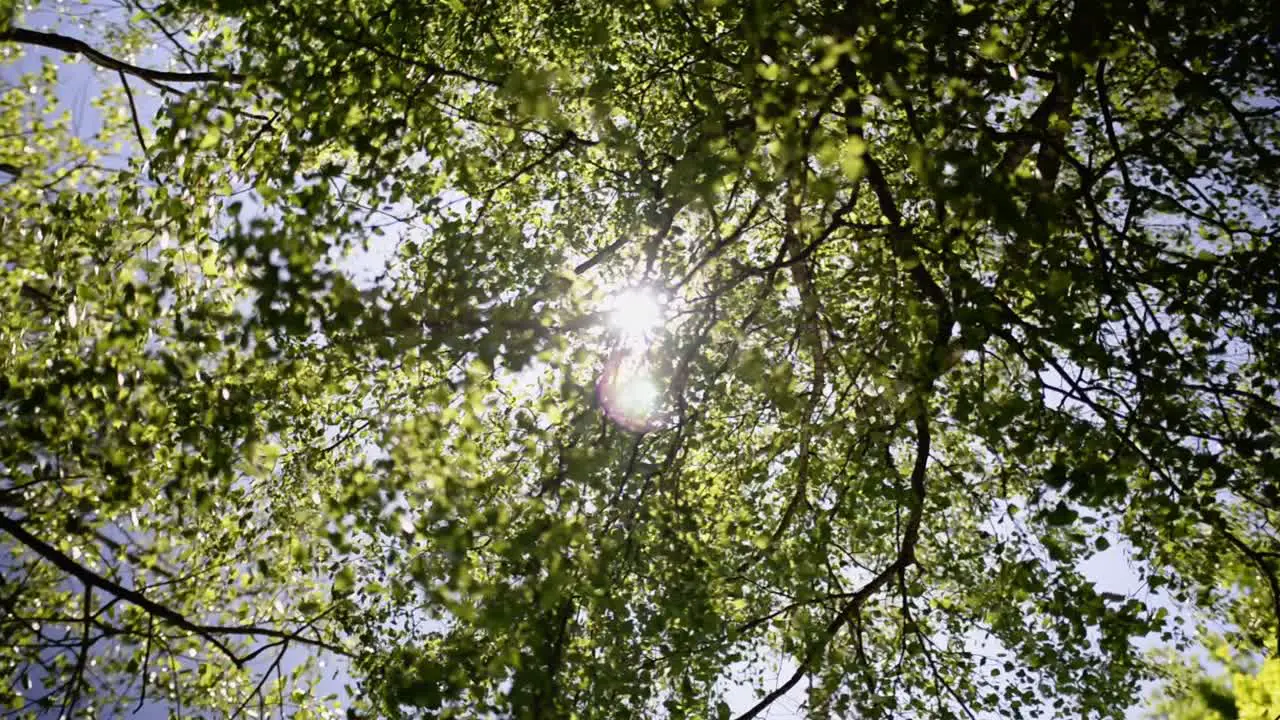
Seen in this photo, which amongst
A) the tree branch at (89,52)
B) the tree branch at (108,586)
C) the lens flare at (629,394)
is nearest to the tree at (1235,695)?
the lens flare at (629,394)

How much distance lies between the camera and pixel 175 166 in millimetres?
5707

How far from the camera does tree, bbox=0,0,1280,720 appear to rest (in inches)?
163

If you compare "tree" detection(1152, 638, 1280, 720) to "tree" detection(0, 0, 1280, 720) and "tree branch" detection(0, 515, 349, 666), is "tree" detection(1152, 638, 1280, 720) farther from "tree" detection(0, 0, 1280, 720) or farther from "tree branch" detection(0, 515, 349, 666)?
"tree branch" detection(0, 515, 349, 666)

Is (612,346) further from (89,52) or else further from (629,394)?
(89,52)

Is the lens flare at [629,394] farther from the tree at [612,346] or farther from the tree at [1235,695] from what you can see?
the tree at [1235,695]

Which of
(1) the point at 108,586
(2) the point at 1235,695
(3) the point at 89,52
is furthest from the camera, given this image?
(2) the point at 1235,695

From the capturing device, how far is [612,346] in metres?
6.66

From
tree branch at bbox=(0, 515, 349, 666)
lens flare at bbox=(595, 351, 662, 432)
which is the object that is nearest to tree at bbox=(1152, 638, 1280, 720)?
lens flare at bbox=(595, 351, 662, 432)

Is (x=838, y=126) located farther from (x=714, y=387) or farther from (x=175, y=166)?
(x=175, y=166)

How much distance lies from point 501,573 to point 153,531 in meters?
5.04

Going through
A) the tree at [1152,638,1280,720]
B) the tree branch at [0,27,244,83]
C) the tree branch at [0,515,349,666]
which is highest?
the tree branch at [0,27,244,83]

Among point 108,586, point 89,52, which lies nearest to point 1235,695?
point 108,586

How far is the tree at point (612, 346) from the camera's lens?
4129mm

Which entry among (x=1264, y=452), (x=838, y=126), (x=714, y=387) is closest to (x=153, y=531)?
(x=714, y=387)
